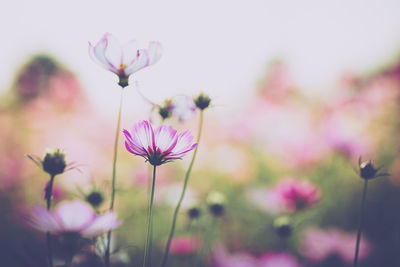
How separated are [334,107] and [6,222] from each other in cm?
122

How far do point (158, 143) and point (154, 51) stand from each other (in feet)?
0.36

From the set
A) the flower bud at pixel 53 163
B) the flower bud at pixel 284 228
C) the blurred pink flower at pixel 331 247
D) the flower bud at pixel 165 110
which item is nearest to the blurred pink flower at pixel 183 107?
the flower bud at pixel 165 110

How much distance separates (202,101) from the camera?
35cm

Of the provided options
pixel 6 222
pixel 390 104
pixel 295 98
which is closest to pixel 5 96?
pixel 6 222

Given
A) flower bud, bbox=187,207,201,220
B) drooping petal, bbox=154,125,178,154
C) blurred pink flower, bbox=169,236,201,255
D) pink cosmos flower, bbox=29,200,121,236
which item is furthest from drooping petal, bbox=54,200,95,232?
blurred pink flower, bbox=169,236,201,255

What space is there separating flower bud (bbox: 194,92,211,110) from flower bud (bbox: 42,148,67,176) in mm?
164

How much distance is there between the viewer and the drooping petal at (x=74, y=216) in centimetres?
29

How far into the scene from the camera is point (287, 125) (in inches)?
44.4

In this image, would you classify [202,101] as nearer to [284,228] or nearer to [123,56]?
[123,56]

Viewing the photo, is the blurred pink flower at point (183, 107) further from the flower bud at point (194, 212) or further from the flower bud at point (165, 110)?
the flower bud at point (194, 212)

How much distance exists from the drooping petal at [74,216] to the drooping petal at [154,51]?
18 centimetres

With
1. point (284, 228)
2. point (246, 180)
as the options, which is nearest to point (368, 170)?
point (284, 228)

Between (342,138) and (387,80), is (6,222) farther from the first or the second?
(387,80)

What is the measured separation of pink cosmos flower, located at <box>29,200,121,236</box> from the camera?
0.25m
